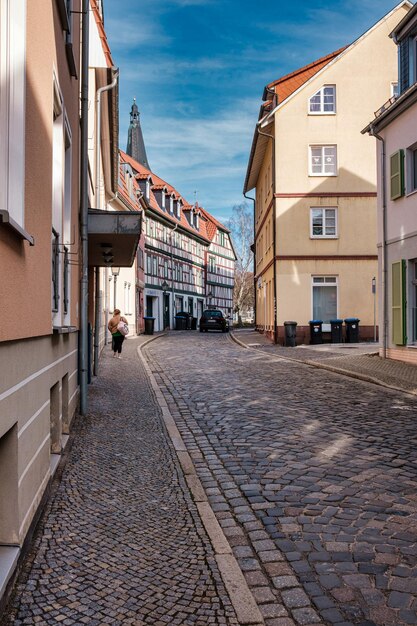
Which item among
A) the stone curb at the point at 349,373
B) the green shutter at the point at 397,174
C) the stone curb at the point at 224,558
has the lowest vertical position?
the stone curb at the point at 224,558

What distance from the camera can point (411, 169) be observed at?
16.3 metres

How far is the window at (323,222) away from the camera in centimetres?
2736

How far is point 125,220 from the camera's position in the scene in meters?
10.2

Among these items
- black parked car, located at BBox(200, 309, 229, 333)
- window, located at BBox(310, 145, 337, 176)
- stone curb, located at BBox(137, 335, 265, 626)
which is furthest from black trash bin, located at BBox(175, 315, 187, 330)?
stone curb, located at BBox(137, 335, 265, 626)

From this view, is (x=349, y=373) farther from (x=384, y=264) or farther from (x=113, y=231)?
(x=113, y=231)

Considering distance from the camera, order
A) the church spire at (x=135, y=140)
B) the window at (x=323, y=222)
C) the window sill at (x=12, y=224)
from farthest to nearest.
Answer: the church spire at (x=135, y=140), the window at (x=323, y=222), the window sill at (x=12, y=224)

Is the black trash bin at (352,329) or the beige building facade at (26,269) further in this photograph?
the black trash bin at (352,329)

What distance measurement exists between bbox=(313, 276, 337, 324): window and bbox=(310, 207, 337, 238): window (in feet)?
6.27

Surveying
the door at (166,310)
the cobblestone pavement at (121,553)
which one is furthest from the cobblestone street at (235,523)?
the door at (166,310)

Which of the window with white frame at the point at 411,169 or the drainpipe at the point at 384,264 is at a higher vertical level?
the window with white frame at the point at 411,169

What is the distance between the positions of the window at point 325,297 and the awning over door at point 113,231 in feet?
50.6

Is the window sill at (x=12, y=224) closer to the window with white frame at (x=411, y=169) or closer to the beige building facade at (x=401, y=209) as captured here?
the beige building facade at (x=401, y=209)

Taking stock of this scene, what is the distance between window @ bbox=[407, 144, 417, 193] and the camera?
16.2m

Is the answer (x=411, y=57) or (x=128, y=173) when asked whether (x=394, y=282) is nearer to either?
(x=411, y=57)
